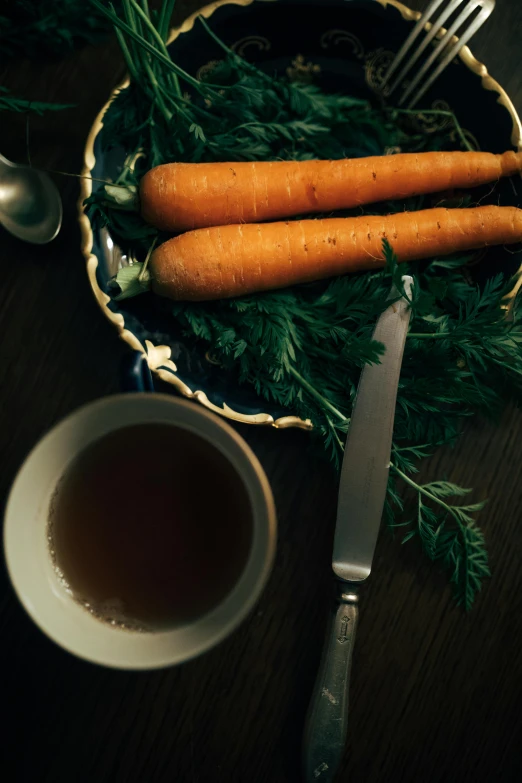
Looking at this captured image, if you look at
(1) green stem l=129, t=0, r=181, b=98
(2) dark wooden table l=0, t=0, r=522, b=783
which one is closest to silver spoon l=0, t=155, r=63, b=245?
(2) dark wooden table l=0, t=0, r=522, b=783

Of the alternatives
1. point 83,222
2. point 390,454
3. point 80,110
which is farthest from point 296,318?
point 80,110

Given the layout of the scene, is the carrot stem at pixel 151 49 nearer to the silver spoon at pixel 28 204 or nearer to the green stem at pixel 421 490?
the silver spoon at pixel 28 204

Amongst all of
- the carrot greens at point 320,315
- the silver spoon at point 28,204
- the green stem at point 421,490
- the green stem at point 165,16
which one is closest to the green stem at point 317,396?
the carrot greens at point 320,315

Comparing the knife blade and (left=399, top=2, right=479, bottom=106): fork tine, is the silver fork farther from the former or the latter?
the knife blade

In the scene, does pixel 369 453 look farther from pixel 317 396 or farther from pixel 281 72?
pixel 281 72

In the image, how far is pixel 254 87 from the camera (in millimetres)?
Answer: 968

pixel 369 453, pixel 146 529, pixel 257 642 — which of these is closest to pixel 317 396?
pixel 369 453

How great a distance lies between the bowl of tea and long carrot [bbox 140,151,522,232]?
40 cm

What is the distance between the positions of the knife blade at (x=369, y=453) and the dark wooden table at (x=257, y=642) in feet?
0.29

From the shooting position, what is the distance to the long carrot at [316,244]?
3.24 feet

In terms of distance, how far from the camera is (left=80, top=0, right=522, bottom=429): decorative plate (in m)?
0.93

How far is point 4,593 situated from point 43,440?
1.33 feet

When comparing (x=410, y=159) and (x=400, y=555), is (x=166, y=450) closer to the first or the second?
(x=400, y=555)

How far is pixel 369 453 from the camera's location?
0.92 m
